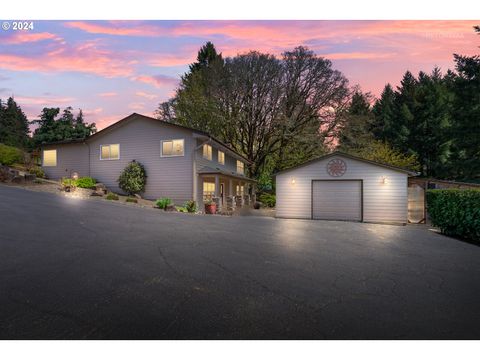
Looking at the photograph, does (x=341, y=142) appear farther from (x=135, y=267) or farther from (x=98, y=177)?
(x=135, y=267)

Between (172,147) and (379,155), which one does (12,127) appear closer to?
(172,147)

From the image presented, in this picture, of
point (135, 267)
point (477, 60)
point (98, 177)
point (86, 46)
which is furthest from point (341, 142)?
point (135, 267)

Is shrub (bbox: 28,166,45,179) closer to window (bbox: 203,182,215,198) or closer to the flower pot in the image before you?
window (bbox: 203,182,215,198)

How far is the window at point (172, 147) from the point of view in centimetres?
1877

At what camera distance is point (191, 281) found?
14.1ft

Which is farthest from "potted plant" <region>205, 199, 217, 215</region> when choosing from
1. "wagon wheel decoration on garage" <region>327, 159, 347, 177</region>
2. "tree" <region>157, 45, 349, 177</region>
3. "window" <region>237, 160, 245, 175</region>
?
"window" <region>237, 160, 245, 175</region>

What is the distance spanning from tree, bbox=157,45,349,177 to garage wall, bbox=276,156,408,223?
453 inches

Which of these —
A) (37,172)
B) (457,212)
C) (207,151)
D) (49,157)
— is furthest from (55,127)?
(457,212)

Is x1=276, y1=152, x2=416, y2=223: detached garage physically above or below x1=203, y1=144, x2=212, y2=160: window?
below

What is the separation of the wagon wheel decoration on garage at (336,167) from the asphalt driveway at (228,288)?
7.99m

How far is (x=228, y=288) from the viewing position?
405 centimetres

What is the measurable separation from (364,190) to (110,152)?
16.7 meters

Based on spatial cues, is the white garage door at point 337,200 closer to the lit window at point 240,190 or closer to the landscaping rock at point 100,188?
the landscaping rock at point 100,188

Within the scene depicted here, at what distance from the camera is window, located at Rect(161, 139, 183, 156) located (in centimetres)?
1877
